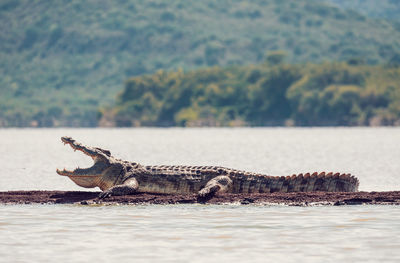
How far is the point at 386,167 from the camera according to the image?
123 feet

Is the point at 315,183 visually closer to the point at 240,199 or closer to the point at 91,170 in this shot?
the point at 240,199

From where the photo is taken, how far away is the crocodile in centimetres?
2190

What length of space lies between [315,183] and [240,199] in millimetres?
2241

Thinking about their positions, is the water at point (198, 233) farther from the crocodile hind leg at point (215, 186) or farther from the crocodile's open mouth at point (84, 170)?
the crocodile's open mouth at point (84, 170)

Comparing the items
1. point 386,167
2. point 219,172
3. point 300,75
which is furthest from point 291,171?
point 300,75

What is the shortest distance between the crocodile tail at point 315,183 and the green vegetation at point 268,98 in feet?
424

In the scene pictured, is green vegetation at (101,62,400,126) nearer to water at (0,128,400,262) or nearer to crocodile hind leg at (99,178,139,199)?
crocodile hind leg at (99,178,139,199)

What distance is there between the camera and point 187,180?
21.9 metres

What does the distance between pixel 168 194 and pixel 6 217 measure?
4.47m

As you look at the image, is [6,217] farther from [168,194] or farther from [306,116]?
[306,116]

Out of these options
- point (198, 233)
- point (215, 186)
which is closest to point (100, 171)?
point (215, 186)

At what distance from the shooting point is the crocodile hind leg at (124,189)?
837 inches

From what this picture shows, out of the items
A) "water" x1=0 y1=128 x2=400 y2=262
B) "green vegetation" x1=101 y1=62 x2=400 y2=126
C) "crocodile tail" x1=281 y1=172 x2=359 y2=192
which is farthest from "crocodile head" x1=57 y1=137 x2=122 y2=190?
"green vegetation" x1=101 y1=62 x2=400 y2=126

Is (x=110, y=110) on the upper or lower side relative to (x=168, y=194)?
upper
